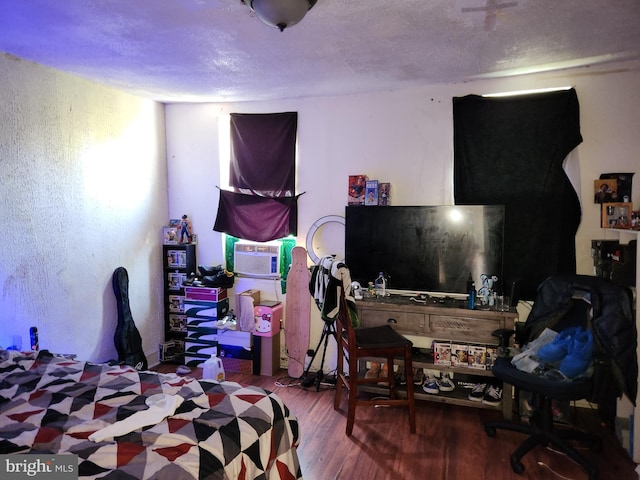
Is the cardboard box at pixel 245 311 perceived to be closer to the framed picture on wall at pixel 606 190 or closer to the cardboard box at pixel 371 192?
the cardboard box at pixel 371 192

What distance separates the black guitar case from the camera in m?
3.59

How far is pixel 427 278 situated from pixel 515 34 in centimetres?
181

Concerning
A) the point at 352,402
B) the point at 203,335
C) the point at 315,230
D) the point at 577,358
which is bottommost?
the point at 352,402

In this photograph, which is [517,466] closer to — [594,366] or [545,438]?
[545,438]

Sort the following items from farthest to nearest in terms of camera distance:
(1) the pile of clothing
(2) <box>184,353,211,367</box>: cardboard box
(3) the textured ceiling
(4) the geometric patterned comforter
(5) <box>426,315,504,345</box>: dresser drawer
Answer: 1. (2) <box>184,353,211,367</box>: cardboard box
2. (5) <box>426,315,504,345</box>: dresser drawer
3. (1) the pile of clothing
4. (3) the textured ceiling
5. (4) the geometric patterned comforter

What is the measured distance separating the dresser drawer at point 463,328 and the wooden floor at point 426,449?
57 cm

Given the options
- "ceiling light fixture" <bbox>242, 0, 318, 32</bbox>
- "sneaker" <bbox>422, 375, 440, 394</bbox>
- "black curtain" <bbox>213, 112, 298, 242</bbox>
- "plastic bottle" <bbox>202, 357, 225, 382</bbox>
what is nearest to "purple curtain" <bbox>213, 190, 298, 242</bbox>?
"black curtain" <bbox>213, 112, 298, 242</bbox>

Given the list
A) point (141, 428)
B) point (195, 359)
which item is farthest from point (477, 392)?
point (195, 359)

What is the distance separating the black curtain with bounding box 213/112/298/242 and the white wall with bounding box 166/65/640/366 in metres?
0.10

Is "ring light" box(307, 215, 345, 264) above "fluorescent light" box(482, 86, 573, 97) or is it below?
below

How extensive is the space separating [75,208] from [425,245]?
2.76 meters

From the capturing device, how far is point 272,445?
5.97 feet

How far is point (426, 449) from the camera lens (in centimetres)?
264

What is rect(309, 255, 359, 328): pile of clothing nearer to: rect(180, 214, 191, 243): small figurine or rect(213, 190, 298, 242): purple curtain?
rect(213, 190, 298, 242): purple curtain
